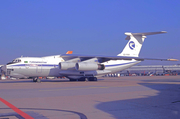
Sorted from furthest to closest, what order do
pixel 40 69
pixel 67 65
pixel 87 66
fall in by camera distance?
pixel 87 66 → pixel 67 65 → pixel 40 69

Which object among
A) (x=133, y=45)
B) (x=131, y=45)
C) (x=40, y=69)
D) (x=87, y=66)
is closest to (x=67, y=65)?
(x=87, y=66)

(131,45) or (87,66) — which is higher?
(131,45)

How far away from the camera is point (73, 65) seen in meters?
20.2

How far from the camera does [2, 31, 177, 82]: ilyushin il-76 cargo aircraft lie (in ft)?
62.4

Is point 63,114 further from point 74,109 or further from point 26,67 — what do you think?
point 26,67

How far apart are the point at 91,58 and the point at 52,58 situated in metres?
4.06

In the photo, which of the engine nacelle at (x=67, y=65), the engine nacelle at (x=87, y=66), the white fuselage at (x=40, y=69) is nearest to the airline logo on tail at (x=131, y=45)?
the white fuselage at (x=40, y=69)

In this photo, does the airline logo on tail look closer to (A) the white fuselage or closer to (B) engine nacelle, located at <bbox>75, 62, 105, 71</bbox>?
(A) the white fuselage

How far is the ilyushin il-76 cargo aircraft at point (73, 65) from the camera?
19031mm

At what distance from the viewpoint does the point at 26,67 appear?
62.3 ft

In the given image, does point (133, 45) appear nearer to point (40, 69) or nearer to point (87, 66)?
point (87, 66)

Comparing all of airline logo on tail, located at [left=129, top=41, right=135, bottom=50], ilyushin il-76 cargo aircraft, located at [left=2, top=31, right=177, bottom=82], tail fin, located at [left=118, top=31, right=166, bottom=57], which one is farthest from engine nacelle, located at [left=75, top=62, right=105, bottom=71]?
airline logo on tail, located at [left=129, top=41, right=135, bottom=50]

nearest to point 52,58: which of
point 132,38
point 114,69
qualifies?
point 114,69

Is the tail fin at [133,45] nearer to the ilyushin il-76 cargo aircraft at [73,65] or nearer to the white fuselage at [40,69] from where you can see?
the ilyushin il-76 cargo aircraft at [73,65]
